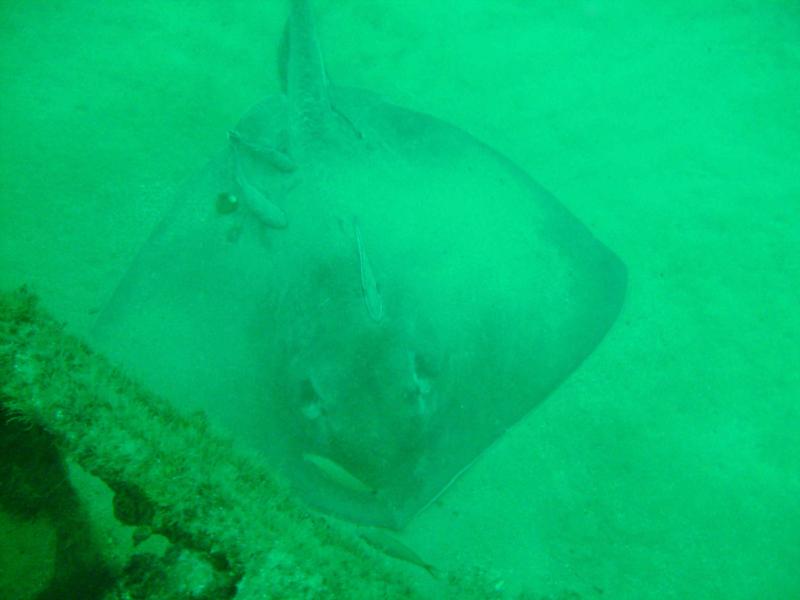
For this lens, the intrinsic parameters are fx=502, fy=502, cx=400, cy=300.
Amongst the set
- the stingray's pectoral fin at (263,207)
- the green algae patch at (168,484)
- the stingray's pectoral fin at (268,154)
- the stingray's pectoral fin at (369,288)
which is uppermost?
the stingray's pectoral fin at (268,154)

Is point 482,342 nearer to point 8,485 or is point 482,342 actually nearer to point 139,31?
point 8,485

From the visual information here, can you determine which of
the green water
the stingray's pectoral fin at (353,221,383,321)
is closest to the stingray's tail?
the green water

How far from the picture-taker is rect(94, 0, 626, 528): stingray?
2.85 metres

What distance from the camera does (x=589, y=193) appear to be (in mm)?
5305

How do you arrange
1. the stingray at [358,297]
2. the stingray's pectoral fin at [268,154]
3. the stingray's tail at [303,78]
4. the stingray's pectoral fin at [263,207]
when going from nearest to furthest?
1. the stingray at [358,297]
2. the stingray's pectoral fin at [263,207]
3. the stingray's pectoral fin at [268,154]
4. the stingray's tail at [303,78]

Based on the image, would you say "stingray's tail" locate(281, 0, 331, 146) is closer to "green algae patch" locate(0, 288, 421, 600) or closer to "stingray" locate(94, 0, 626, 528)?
"stingray" locate(94, 0, 626, 528)

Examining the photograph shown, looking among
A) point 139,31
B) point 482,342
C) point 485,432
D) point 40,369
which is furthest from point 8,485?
point 139,31

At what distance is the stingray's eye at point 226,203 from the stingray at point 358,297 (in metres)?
0.02

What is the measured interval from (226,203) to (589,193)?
364 cm

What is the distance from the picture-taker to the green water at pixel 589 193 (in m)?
3.53

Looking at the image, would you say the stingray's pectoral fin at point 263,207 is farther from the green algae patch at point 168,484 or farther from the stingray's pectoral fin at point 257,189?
the green algae patch at point 168,484

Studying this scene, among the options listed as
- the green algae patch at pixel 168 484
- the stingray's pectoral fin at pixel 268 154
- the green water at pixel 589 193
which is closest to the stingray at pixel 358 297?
the stingray's pectoral fin at pixel 268 154

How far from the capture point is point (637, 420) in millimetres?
3975

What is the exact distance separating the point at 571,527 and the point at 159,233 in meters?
3.96
